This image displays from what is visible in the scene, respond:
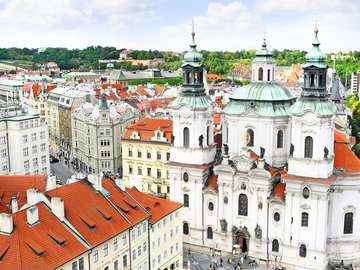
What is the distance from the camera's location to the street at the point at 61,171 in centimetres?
10419

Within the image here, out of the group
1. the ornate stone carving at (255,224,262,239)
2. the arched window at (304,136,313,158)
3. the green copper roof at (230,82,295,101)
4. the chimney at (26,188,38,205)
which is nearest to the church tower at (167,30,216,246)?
the green copper roof at (230,82,295,101)

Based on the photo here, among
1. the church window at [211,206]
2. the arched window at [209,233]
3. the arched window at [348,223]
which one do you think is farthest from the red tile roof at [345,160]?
the arched window at [209,233]

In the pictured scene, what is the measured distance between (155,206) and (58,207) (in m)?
14.1

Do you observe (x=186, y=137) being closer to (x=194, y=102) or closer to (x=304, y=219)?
(x=194, y=102)

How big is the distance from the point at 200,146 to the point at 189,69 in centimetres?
1085

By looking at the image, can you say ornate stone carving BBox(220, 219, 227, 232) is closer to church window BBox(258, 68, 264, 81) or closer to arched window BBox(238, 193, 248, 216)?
arched window BBox(238, 193, 248, 216)

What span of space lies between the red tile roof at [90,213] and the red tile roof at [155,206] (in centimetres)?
505

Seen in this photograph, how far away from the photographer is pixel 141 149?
8944 cm

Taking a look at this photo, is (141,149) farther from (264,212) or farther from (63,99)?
(63,99)

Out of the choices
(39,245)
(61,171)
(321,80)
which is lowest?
(61,171)

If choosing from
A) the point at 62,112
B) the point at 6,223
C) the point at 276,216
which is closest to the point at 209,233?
the point at 276,216

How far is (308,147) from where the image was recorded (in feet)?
198

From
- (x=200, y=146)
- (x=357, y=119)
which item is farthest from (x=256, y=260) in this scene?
(x=357, y=119)

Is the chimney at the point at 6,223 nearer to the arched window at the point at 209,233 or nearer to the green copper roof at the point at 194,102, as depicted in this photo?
the green copper roof at the point at 194,102
